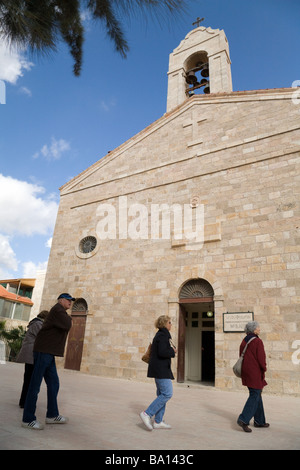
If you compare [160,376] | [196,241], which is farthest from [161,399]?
[196,241]

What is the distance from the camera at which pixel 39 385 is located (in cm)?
379

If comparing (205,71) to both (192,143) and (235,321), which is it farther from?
(235,321)

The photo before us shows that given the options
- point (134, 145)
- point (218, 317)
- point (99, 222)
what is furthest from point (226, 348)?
point (134, 145)

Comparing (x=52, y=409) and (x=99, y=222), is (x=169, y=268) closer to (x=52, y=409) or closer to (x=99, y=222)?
(x=99, y=222)

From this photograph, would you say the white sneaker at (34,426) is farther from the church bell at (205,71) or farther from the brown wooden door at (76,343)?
the church bell at (205,71)

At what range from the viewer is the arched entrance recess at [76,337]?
1202 cm

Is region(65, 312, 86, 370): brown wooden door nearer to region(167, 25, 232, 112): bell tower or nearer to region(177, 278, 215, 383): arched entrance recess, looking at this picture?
region(177, 278, 215, 383): arched entrance recess

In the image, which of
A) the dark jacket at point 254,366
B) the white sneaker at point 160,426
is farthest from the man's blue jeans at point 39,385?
the dark jacket at point 254,366

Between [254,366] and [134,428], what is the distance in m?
1.85

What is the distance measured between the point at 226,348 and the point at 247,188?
5.35 meters

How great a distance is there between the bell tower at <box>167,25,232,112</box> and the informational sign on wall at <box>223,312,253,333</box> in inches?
403

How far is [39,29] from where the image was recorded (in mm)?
4141

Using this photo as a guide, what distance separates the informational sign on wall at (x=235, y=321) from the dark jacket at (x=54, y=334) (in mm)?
6492

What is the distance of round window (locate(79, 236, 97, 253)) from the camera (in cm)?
1361
